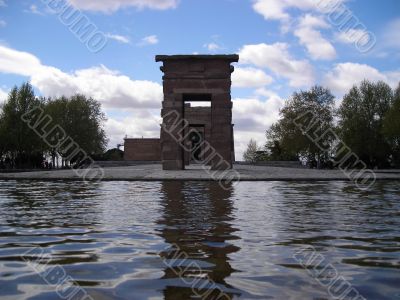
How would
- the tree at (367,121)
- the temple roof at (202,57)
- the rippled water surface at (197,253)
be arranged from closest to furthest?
the rippled water surface at (197,253) → the temple roof at (202,57) → the tree at (367,121)

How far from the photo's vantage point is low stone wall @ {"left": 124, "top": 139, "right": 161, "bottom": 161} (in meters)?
72.1

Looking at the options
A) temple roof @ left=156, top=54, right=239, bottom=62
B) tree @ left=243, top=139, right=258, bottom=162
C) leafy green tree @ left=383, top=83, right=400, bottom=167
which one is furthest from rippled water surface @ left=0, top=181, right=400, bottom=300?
tree @ left=243, top=139, right=258, bottom=162

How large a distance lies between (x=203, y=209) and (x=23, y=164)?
1990 inches

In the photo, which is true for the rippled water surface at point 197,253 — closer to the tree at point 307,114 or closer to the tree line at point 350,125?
the tree line at point 350,125

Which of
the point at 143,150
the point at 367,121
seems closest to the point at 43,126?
the point at 143,150

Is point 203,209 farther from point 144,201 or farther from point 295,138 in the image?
point 295,138

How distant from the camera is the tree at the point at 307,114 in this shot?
195 ft

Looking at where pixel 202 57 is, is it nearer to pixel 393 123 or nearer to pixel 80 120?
pixel 393 123

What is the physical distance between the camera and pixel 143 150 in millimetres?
72250

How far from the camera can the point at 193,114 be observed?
54.6 meters

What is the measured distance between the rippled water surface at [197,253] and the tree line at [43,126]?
4720cm

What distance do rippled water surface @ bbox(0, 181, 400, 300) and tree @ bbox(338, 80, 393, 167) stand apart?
163 ft

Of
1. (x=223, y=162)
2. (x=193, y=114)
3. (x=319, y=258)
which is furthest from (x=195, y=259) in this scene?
(x=193, y=114)

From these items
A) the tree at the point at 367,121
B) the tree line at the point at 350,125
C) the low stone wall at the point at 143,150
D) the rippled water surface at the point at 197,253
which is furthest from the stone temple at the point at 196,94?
the low stone wall at the point at 143,150
